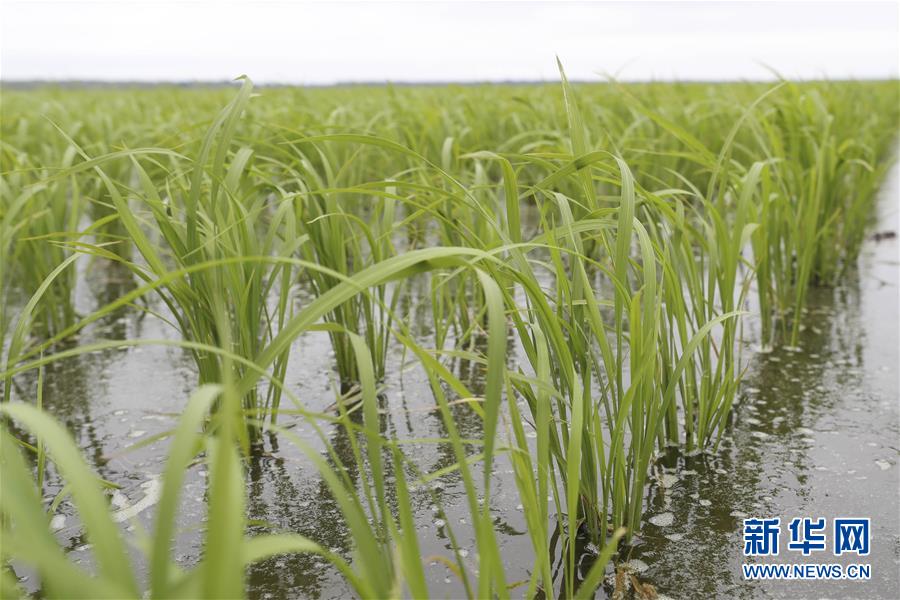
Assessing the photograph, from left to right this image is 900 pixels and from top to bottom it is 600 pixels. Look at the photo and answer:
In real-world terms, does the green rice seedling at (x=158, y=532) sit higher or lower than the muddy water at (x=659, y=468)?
higher

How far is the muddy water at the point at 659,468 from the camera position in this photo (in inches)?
47.8

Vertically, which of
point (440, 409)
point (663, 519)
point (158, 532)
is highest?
point (158, 532)

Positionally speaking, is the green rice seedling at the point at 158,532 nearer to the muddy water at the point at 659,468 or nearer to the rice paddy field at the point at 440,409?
the rice paddy field at the point at 440,409

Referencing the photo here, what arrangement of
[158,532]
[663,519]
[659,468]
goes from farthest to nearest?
[659,468], [663,519], [158,532]

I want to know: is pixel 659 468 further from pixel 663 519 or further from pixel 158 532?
pixel 158 532

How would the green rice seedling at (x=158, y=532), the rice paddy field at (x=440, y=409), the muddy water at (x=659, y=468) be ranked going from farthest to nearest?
the muddy water at (x=659, y=468) < the rice paddy field at (x=440, y=409) < the green rice seedling at (x=158, y=532)

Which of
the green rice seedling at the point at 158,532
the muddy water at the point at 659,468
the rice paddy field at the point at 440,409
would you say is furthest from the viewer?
the muddy water at the point at 659,468

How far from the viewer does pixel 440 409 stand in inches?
62.3

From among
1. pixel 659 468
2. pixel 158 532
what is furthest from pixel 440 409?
pixel 158 532

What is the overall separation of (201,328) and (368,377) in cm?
76

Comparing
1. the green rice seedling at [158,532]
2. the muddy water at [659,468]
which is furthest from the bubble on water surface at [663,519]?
the green rice seedling at [158,532]

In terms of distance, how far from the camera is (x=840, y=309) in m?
2.42

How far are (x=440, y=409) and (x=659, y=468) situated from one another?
44cm

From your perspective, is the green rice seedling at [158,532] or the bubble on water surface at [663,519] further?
the bubble on water surface at [663,519]
